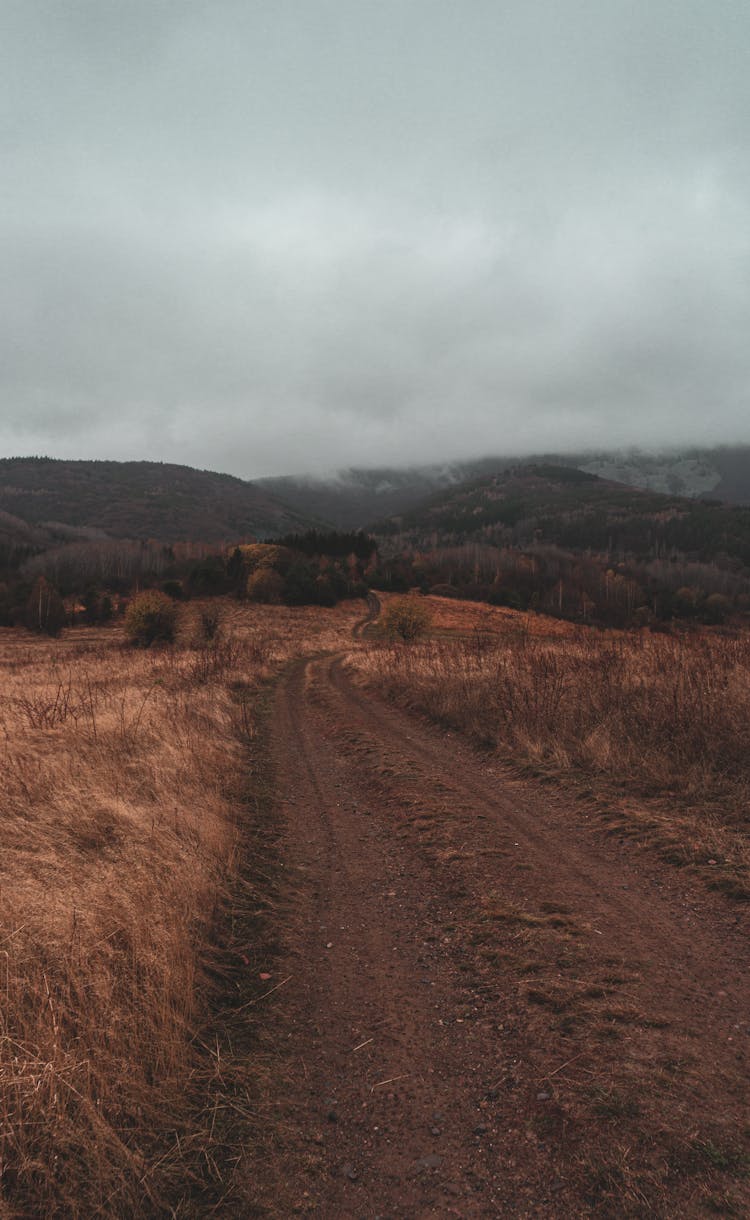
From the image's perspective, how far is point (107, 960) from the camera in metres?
3.77

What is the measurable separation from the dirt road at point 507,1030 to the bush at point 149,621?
38.0 m

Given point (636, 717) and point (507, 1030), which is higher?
point (636, 717)

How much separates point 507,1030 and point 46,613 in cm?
7147

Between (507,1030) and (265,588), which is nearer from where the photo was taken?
(507,1030)

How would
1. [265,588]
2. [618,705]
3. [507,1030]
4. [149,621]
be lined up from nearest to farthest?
[507,1030], [618,705], [149,621], [265,588]

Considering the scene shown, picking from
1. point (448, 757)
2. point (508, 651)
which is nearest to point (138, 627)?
point (508, 651)

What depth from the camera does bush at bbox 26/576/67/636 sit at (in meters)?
61.4

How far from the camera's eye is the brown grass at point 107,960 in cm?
252

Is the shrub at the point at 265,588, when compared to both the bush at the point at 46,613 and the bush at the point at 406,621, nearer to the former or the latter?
the bush at the point at 46,613

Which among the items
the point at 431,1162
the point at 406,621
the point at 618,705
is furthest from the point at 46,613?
the point at 431,1162

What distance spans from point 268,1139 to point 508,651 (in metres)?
13.3

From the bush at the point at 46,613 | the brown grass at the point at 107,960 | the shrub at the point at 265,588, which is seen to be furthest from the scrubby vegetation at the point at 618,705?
the shrub at the point at 265,588

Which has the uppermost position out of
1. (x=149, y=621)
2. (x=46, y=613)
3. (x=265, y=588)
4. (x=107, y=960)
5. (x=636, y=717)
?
(x=265, y=588)

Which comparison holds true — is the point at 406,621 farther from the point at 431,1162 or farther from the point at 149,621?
the point at 431,1162
